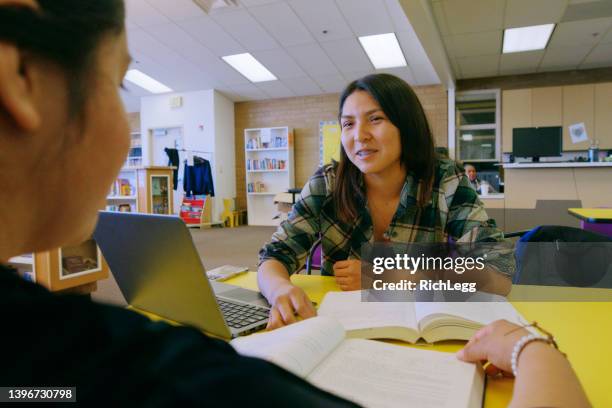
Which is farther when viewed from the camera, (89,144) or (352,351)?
(352,351)

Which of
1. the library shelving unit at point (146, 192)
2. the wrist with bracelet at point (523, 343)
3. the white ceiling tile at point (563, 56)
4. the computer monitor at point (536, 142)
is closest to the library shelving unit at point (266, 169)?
the library shelving unit at point (146, 192)

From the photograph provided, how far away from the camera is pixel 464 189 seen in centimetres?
129

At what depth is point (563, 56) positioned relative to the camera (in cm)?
635

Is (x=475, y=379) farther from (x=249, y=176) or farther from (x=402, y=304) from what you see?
(x=249, y=176)

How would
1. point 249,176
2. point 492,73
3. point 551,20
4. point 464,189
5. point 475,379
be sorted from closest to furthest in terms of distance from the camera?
1. point 475,379
2. point 464,189
3. point 551,20
4. point 492,73
5. point 249,176

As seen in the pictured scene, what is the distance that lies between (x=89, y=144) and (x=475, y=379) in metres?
0.55

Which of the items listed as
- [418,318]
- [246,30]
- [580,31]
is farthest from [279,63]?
[418,318]

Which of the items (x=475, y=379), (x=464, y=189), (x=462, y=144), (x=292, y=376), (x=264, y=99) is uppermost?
(x=264, y=99)

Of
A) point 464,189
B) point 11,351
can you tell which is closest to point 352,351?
point 11,351

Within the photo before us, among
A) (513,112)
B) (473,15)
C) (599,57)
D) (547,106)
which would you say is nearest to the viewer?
(473,15)

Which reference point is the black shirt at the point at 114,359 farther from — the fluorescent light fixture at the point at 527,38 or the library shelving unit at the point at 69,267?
the fluorescent light fixture at the point at 527,38

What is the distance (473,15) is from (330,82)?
3.03m

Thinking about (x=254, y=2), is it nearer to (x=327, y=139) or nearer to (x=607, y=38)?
(x=327, y=139)

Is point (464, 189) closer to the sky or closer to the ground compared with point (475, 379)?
closer to the sky
